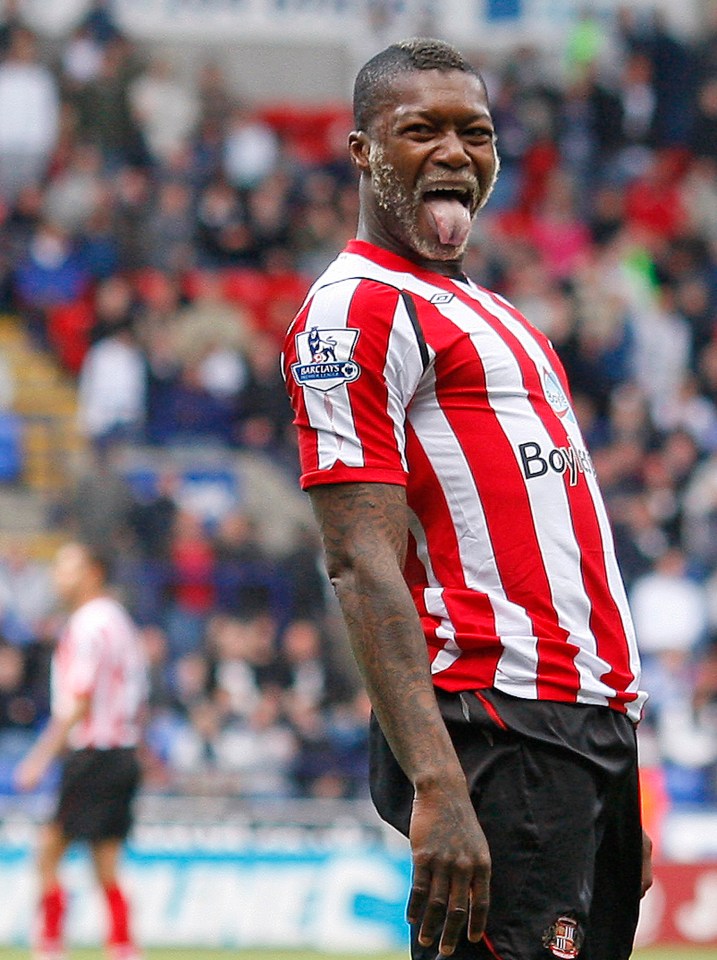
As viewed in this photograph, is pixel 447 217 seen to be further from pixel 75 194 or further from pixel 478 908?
pixel 75 194

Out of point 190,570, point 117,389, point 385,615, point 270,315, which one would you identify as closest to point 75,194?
point 270,315

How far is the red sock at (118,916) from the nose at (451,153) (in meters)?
5.81

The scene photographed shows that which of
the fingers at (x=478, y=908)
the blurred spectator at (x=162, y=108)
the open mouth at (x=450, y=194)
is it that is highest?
the blurred spectator at (x=162, y=108)

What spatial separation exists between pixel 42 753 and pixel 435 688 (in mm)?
5483

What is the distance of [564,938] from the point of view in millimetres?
3020

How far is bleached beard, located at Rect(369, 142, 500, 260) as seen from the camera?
126 inches

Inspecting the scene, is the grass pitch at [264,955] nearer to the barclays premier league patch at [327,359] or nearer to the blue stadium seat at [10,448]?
the blue stadium seat at [10,448]

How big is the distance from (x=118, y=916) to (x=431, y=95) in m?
5.86

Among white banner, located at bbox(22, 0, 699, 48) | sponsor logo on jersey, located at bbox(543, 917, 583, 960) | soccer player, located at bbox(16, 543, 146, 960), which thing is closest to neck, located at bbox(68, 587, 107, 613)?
soccer player, located at bbox(16, 543, 146, 960)

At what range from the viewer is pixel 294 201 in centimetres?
1470

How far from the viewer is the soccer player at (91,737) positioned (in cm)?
851

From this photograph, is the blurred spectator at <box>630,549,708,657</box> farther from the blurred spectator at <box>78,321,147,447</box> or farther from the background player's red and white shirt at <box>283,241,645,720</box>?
the background player's red and white shirt at <box>283,241,645,720</box>

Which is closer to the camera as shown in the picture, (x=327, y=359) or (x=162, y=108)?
(x=327, y=359)

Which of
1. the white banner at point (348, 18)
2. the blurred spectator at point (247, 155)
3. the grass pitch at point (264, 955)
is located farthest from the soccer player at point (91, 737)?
the white banner at point (348, 18)
